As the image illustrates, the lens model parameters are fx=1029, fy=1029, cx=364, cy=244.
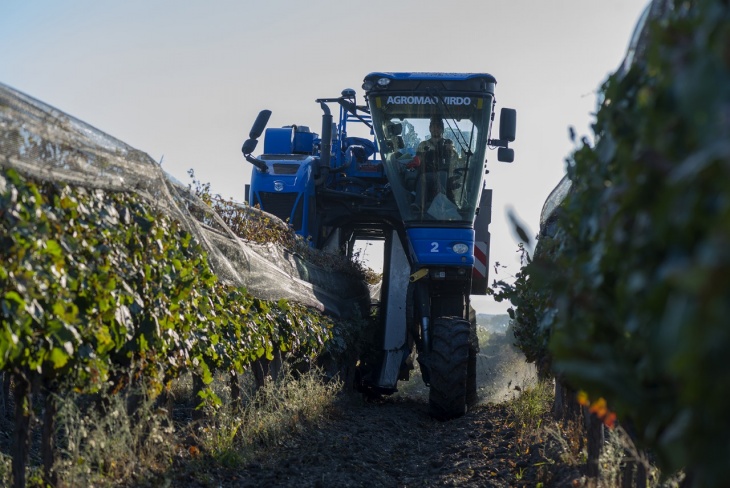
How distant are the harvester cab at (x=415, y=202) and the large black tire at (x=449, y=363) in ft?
→ 0.04

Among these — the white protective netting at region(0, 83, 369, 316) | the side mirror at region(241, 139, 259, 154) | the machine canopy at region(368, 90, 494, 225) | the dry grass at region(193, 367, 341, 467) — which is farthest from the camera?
the side mirror at region(241, 139, 259, 154)

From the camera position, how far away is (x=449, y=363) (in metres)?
11.5

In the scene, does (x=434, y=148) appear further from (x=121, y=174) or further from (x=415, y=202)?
(x=121, y=174)

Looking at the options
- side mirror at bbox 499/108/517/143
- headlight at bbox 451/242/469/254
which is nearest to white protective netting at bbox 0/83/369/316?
headlight at bbox 451/242/469/254

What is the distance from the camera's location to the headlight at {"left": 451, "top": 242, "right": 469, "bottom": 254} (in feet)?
41.6

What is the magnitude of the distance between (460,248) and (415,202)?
88cm

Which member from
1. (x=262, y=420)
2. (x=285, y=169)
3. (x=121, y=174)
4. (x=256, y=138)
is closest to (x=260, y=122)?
(x=256, y=138)

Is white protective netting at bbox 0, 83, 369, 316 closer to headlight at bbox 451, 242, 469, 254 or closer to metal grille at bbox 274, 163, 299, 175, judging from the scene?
headlight at bbox 451, 242, 469, 254

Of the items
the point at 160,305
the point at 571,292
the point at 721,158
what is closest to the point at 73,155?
the point at 160,305

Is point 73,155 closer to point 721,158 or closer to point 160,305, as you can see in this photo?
point 160,305

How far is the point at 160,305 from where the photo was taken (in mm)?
6957

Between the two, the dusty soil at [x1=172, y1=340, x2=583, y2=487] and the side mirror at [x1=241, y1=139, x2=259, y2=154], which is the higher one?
the side mirror at [x1=241, y1=139, x2=259, y2=154]

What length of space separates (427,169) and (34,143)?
8.05m

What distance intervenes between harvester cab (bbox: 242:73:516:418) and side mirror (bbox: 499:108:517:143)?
0.05 ft
